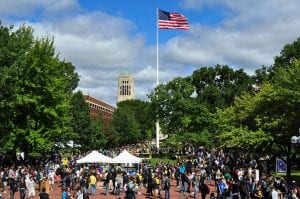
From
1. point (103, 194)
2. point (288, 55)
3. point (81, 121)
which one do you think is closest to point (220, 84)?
point (288, 55)

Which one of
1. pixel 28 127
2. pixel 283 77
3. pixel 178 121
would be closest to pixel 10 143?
pixel 28 127

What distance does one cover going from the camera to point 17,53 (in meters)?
30.7

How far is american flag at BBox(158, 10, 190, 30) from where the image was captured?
51144mm

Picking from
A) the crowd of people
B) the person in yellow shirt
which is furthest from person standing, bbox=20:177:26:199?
the person in yellow shirt

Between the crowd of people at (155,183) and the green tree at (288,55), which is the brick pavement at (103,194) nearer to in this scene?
the crowd of people at (155,183)

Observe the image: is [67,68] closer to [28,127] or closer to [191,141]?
[191,141]

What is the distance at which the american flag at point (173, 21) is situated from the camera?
5114 cm

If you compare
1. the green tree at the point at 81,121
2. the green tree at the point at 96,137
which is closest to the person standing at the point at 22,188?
the green tree at the point at 81,121

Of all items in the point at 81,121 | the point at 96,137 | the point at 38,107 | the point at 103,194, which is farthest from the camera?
the point at 96,137

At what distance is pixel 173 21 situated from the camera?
171ft

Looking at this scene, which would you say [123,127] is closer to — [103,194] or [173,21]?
[173,21]

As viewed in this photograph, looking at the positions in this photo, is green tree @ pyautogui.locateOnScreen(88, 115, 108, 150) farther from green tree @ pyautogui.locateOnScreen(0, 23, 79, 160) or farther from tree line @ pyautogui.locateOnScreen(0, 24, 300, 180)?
green tree @ pyautogui.locateOnScreen(0, 23, 79, 160)

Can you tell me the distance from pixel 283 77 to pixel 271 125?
11.1ft

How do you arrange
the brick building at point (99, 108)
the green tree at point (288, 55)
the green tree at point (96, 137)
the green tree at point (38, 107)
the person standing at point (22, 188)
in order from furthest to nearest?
the brick building at point (99, 108) < the green tree at point (96, 137) < the green tree at point (288, 55) < the green tree at point (38, 107) < the person standing at point (22, 188)
